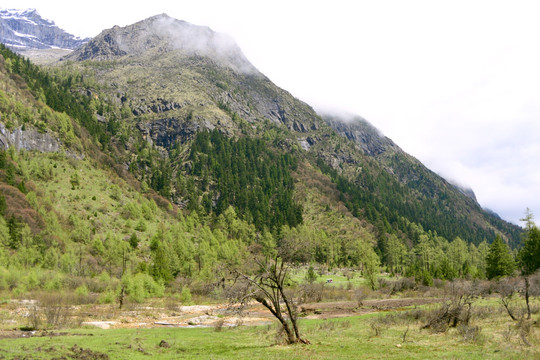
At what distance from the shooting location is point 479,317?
38.7 metres

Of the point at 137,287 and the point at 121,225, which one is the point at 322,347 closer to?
the point at 137,287

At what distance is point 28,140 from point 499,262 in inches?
6418

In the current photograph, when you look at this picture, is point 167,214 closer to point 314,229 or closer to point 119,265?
point 119,265

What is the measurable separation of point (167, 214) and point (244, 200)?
50557 millimetres

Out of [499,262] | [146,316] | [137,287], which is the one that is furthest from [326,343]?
[499,262]

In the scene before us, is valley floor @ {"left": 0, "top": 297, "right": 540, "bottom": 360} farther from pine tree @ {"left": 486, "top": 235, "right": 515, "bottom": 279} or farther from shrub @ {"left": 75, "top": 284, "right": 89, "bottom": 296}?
pine tree @ {"left": 486, "top": 235, "right": 515, "bottom": 279}

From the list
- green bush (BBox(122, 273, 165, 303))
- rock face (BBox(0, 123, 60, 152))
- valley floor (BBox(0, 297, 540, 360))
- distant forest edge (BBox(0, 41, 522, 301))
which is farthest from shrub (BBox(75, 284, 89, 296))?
rock face (BBox(0, 123, 60, 152))

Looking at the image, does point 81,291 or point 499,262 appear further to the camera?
point 499,262

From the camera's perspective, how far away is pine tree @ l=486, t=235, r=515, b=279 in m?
85.2

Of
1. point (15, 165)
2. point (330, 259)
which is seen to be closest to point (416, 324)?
point (330, 259)

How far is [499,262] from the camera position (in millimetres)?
86562

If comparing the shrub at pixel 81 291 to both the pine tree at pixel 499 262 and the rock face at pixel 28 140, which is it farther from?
the pine tree at pixel 499 262

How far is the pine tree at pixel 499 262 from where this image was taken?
85188 mm

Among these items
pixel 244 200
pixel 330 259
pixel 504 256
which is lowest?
pixel 330 259
